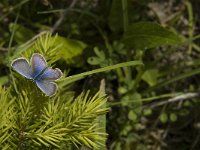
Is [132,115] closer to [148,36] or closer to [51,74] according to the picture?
[148,36]

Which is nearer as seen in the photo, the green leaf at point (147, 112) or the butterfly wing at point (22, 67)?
the butterfly wing at point (22, 67)

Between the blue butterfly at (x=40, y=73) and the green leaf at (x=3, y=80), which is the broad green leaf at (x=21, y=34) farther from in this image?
the blue butterfly at (x=40, y=73)

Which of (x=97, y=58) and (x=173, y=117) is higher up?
(x=97, y=58)

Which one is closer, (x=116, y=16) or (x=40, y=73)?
(x=40, y=73)

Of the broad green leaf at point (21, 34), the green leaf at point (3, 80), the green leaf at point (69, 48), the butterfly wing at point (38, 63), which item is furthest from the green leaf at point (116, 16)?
the butterfly wing at point (38, 63)

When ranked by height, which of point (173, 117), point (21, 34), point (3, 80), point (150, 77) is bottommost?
point (173, 117)

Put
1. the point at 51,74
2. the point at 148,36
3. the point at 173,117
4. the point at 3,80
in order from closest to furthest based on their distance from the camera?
the point at 51,74 < the point at 148,36 < the point at 3,80 < the point at 173,117

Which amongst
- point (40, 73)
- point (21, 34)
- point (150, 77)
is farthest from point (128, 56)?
point (40, 73)
